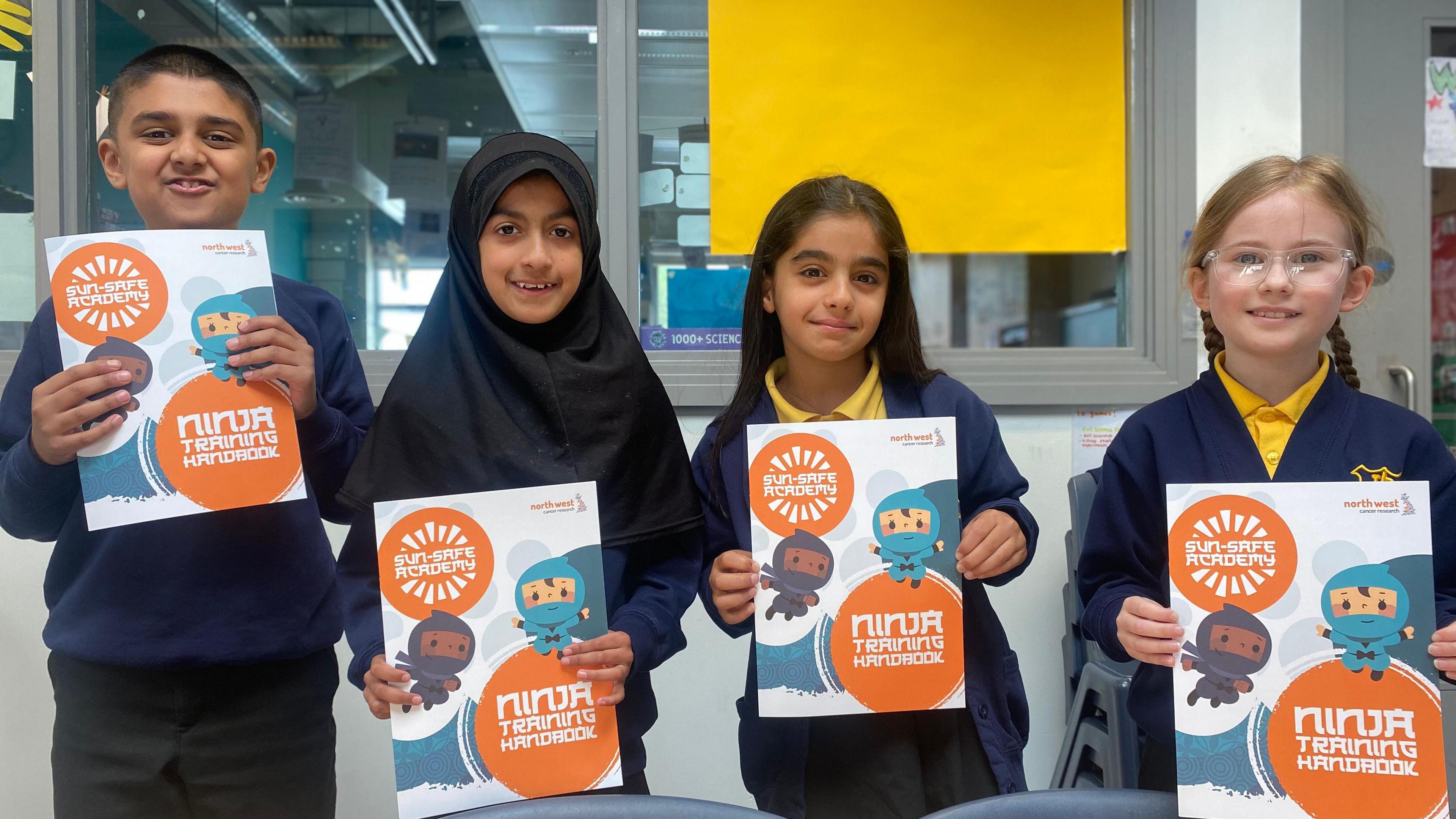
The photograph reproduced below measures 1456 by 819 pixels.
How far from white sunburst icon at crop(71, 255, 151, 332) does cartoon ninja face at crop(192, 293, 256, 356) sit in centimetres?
6

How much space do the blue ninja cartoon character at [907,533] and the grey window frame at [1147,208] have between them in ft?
3.69

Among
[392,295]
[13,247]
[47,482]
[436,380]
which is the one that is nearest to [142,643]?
[47,482]

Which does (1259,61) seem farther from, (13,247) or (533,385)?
(13,247)

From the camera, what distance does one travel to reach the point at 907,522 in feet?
4.04

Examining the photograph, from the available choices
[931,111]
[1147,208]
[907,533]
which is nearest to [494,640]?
[907,533]

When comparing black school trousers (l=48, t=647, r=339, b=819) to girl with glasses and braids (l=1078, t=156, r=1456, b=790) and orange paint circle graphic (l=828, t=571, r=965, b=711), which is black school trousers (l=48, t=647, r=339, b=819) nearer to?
orange paint circle graphic (l=828, t=571, r=965, b=711)

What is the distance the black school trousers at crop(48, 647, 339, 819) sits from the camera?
132 centimetres

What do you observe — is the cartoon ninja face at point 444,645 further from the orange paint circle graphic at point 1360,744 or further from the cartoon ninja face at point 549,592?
the orange paint circle graphic at point 1360,744

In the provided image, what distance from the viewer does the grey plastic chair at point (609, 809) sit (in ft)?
3.06

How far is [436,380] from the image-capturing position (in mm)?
1268

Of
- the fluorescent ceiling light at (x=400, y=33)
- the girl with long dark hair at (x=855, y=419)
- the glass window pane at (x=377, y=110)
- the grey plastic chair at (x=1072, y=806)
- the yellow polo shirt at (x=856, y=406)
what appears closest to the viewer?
the grey plastic chair at (x=1072, y=806)

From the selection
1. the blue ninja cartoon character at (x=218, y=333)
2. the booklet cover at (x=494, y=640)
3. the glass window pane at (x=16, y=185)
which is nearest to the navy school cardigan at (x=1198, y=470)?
the booklet cover at (x=494, y=640)

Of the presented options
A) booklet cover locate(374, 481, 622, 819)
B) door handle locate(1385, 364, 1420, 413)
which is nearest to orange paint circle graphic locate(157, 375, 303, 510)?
booklet cover locate(374, 481, 622, 819)

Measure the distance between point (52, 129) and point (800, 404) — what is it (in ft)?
7.05
